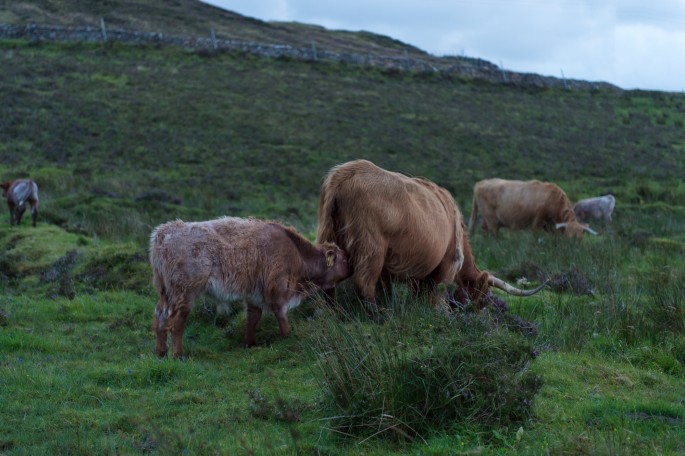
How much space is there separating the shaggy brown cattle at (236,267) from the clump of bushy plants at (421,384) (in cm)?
207

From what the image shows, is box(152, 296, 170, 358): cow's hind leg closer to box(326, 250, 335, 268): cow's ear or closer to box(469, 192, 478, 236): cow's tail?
box(326, 250, 335, 268): cow's ear

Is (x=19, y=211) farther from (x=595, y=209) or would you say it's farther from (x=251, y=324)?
(x=595, y=209)

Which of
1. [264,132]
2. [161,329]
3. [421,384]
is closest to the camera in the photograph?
[421,384]

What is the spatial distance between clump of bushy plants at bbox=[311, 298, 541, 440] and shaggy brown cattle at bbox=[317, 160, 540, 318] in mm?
2174

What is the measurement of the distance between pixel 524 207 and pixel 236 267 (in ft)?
43.2

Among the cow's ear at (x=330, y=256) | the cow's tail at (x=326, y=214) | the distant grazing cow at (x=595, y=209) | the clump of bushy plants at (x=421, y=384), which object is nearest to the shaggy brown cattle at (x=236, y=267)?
the cow's ear at (x=330, y=256)

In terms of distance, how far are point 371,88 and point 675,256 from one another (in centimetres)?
3100

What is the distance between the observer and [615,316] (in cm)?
828

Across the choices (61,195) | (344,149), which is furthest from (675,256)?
(344,149)

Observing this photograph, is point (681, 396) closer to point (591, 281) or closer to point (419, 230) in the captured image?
point (419, 230)

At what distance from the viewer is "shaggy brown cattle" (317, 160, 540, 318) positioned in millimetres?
8047

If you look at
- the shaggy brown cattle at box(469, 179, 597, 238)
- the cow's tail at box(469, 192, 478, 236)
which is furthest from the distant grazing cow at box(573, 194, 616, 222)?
the cow's tail at box(469, 192, 478, 236)

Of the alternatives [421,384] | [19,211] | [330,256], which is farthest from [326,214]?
[19,211]

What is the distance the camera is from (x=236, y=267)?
7.63 m
